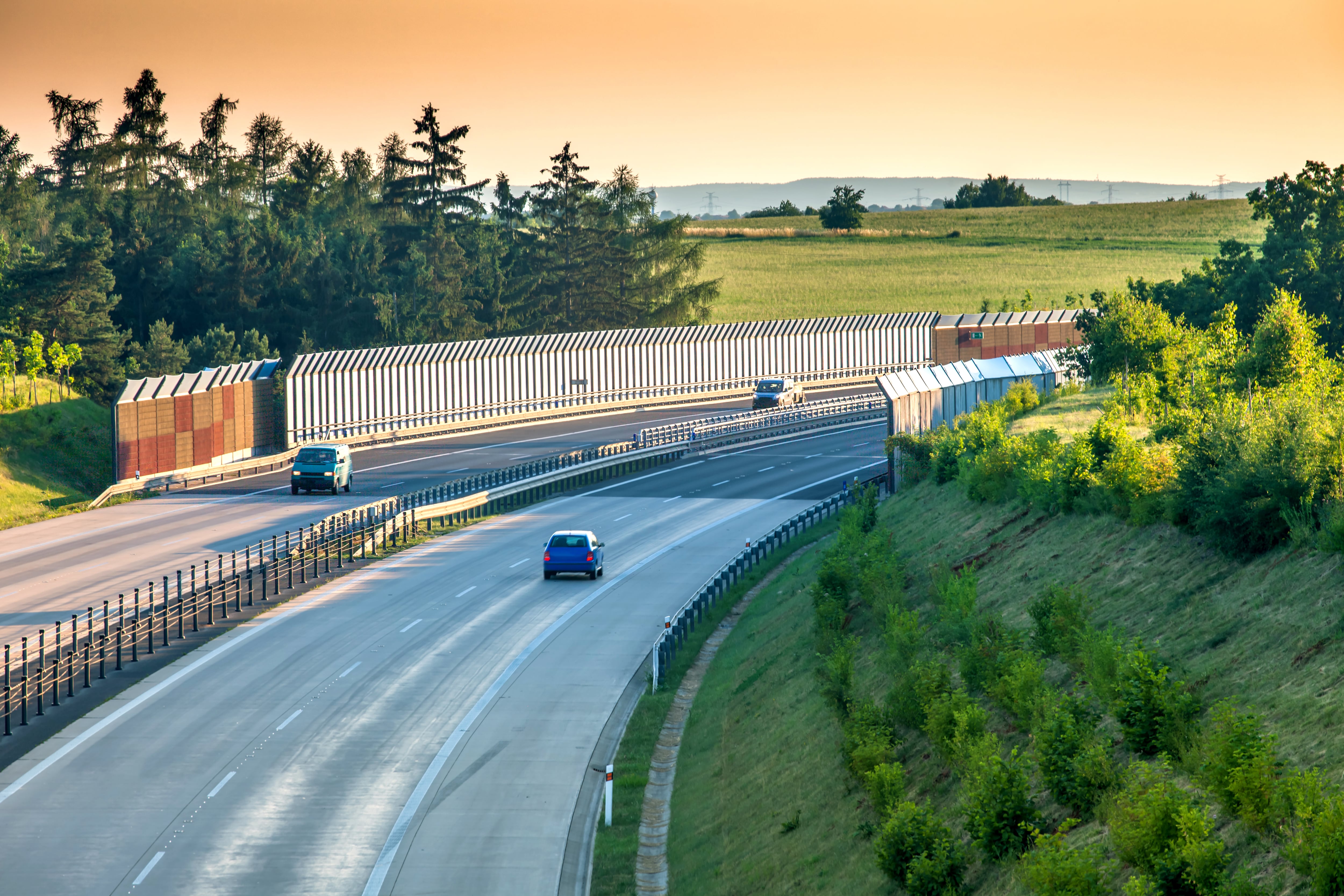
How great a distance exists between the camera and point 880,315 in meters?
100

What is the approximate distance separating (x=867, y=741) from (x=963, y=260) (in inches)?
6306

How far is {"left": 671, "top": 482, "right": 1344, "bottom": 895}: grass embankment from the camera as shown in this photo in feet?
44.5

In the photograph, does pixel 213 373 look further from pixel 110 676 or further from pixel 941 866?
pixel 941 866

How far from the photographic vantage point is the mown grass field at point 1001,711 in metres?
13.8

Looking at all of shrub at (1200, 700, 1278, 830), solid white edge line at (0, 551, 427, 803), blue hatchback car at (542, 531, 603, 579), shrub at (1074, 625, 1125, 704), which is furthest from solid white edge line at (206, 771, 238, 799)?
blue hatchback car at (542, 531, 603, 579)

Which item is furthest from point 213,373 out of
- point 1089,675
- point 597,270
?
point 597,270

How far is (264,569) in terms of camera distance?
121 ft

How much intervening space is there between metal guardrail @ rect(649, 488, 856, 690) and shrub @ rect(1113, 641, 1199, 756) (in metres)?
14.4

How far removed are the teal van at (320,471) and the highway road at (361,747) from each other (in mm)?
12425

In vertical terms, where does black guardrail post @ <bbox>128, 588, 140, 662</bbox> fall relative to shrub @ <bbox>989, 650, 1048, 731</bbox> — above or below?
below

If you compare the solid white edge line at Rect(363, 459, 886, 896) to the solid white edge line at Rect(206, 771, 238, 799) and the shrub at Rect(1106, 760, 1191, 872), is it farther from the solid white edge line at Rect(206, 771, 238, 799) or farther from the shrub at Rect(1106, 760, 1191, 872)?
the shrub at Rect(1106, 760, 1191, 872)

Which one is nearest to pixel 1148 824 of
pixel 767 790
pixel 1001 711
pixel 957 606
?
pixel 1001 711

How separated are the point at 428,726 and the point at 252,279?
8136cm

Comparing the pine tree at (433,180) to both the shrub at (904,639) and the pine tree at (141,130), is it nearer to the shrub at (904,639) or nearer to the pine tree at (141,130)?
the pine tree at (141,130)
